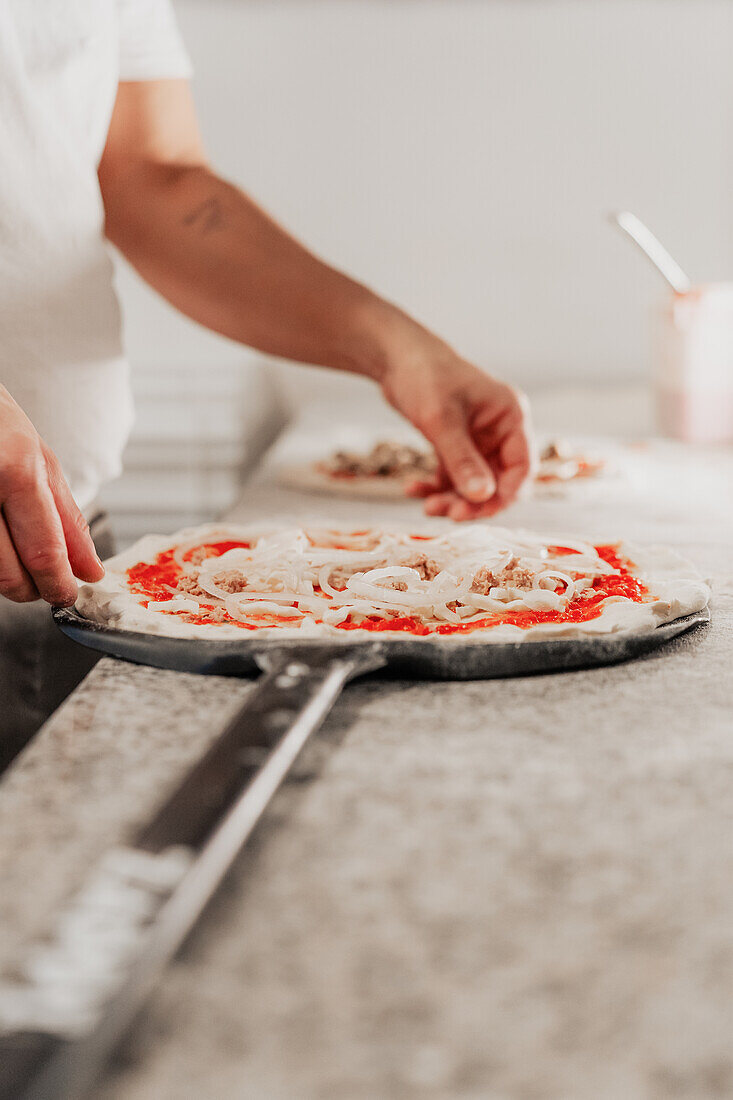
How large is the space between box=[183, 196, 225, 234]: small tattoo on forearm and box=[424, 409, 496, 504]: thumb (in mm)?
364

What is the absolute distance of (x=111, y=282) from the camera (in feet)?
3.56

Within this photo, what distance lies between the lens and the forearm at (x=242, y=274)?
119 cm

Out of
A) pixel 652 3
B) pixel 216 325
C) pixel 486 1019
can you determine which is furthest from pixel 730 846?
pixel 652 3

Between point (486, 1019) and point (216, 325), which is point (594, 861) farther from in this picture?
point (216, 325)

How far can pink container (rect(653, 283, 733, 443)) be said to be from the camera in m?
1.59

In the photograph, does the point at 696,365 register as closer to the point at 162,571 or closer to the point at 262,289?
the point at 262,289

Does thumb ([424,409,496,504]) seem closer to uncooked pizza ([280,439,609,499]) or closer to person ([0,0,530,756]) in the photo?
person ([0,0,530,756])

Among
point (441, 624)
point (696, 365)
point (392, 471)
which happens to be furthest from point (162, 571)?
point (696, 365)

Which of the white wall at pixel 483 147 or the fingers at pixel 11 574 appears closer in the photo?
the fingers at pixel 11 574

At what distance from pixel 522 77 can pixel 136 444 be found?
1.13m

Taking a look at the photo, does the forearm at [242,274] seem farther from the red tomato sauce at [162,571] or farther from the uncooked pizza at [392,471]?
the red tomato sauce at [162,571]

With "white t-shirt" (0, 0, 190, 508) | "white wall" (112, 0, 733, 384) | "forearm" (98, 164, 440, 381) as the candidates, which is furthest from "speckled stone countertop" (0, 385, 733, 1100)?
"white wall" (112, 0, 733, 384)

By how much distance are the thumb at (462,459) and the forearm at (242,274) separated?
0.35 ft

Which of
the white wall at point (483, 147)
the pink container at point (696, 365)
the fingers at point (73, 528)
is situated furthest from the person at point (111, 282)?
the white wall at point (483, 147)
